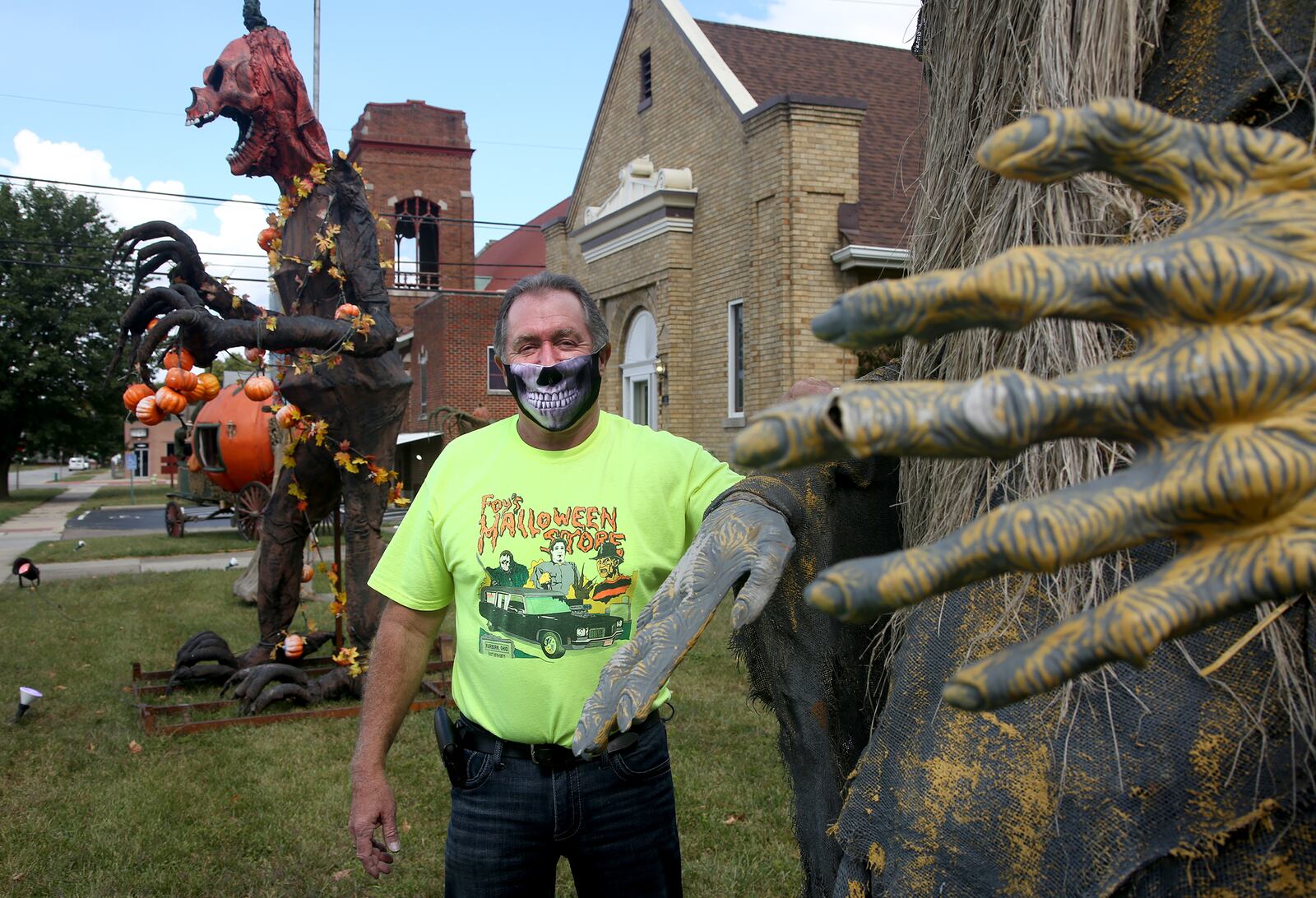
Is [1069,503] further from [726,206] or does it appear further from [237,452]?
[237,452]

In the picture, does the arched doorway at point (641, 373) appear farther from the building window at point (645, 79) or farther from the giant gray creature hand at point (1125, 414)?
the giant gray creature hand at point (1125, 414)

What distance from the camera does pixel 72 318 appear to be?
35219 millimetres

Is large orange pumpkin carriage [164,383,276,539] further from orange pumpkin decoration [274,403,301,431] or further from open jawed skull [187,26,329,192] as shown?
open jawed skull [187,26,329,192]

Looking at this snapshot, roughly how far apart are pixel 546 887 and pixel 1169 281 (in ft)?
7.12

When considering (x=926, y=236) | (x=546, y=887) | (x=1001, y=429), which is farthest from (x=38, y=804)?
(x=1001, y=429)

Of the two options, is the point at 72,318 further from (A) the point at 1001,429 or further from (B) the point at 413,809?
(A) the point at 1001,429

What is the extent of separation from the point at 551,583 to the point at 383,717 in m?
0.59

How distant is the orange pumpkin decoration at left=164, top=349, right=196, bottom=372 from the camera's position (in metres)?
5.39

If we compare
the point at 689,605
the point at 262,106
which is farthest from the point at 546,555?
the point at 262,106

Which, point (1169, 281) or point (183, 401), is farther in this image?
point (183, 401)

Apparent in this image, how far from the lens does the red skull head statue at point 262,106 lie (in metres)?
5.87

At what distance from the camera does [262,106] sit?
5965mm

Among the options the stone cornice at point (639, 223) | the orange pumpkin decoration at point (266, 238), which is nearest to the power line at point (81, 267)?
the orange pumpkin decoration at point (266, 238)

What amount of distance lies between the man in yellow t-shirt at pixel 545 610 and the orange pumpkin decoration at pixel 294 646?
15.7 ft
